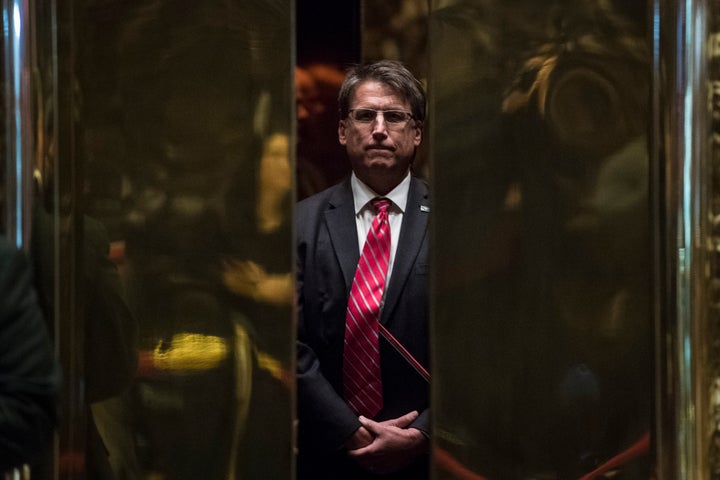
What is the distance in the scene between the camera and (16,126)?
115 inches

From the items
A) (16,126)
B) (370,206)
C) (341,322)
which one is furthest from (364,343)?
(16,126)

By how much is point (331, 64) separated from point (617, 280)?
1.26 metres

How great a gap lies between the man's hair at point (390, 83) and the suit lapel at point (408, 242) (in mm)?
204

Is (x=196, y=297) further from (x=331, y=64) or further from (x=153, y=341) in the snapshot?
(x=331, y=64)

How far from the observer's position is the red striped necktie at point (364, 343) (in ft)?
10.3

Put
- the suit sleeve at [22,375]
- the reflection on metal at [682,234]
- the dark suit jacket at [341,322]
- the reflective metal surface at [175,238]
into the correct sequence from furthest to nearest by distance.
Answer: the dark suit jacket at [341,322], the reflective metal surface at [175,238], the reflection on metal at [682,234], the suit sleeve at [22,375]

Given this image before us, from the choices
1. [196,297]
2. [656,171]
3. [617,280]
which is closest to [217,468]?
[196,297]

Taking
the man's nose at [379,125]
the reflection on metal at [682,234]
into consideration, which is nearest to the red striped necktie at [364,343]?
the man's nose at [379,125]

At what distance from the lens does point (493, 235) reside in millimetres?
2988

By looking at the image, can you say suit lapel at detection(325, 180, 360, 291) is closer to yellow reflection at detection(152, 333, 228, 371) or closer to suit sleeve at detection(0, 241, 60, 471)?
yellow reflection at detection(152, 333, 228, 371)

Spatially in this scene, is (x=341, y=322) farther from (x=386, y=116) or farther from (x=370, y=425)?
(x=386, y=116)

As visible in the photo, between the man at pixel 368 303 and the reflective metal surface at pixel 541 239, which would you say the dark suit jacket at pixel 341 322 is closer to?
the man at pixel 368 303

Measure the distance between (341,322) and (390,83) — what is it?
0.61 metres

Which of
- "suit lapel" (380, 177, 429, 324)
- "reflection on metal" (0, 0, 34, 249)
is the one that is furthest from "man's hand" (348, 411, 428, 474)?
"reflection on metal" (0, 0, 34, 249)
